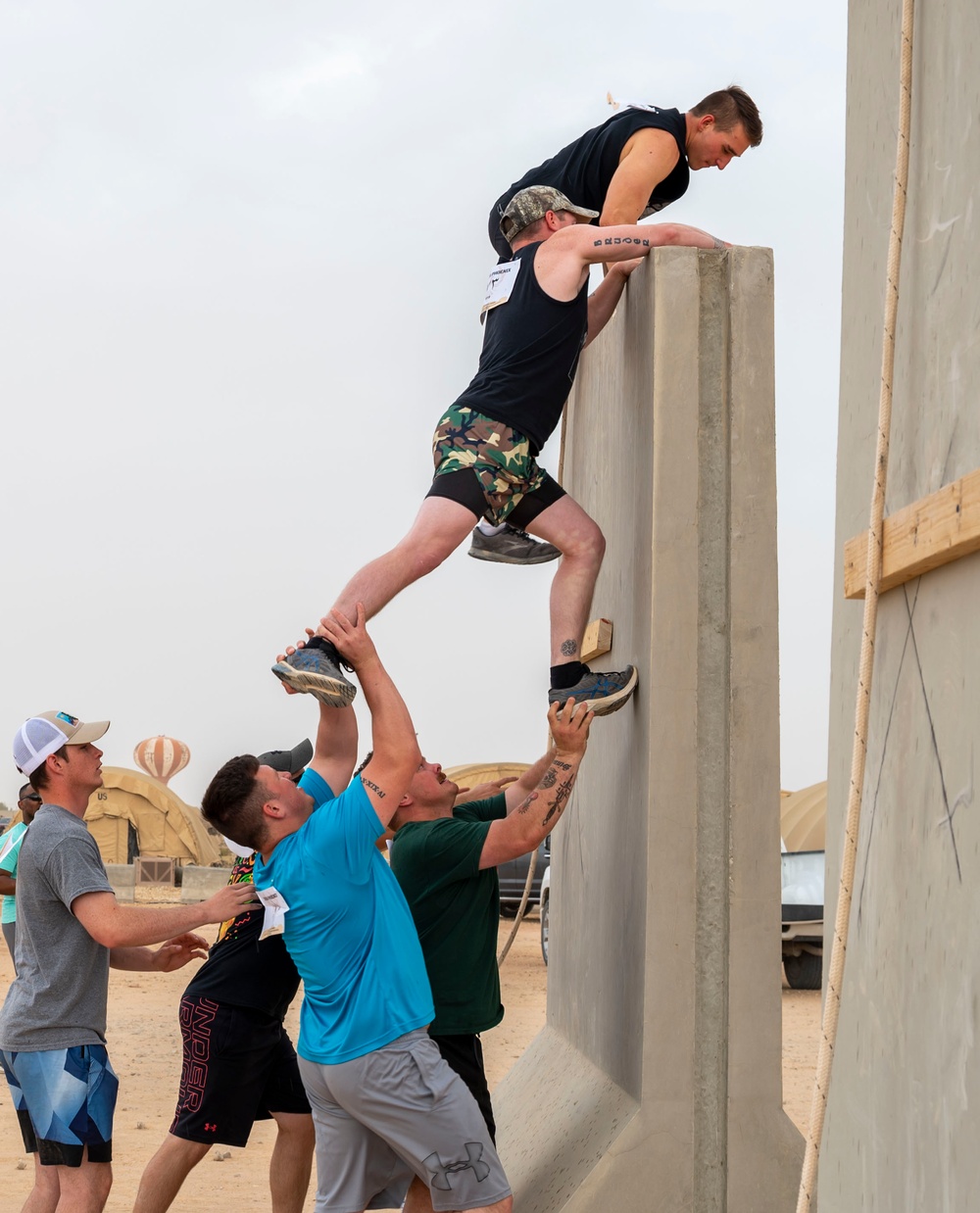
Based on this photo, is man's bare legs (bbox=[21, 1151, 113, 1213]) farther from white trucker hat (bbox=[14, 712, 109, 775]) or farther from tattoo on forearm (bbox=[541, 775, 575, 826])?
tattoo on forearm (bbox=[541, 775, 575, 826])

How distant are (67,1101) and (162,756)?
4026 cm

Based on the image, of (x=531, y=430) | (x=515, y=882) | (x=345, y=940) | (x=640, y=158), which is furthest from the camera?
(x=515, y=882)

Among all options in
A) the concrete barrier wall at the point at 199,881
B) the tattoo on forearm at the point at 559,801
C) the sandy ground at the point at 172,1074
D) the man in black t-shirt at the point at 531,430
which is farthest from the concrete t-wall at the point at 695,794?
the concrete barrier wall at the point at 199,881

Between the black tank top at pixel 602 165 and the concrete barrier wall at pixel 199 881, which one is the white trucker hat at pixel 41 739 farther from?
the concrete barrier wall at pixel 199 881

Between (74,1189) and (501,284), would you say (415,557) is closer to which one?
(501,284)

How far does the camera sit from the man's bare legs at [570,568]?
4.71 m

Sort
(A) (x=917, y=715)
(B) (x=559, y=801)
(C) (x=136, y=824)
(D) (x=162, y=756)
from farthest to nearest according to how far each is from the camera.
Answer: (D) (x=162, y=756), (C) (x=136, y=824), (B) (x=559, y=801), (A) (x=917, y=715)

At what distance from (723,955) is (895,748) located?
1.89m

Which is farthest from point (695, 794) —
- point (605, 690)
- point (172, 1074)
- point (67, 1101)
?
point (172, 1074)

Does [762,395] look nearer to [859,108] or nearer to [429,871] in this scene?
[859,108]

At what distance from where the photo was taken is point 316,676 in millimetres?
3814

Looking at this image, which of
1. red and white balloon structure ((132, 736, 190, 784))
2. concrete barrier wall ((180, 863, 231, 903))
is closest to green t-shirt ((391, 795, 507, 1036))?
concrete barrier wall ((180, 863, 231, 903))

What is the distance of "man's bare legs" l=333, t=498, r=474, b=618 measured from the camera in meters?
4.24

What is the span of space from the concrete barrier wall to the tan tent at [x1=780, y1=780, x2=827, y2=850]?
9717 mm
